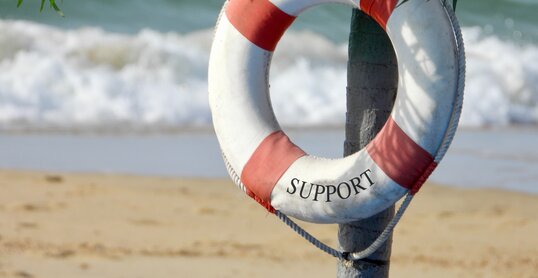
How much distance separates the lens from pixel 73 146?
830 centimetres

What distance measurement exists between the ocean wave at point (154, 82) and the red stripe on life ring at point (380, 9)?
6477mm

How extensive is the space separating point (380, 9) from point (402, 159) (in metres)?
0.41

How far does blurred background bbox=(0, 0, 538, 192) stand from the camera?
798cm

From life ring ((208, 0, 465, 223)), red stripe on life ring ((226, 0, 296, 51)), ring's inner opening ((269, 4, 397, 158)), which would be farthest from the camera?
ring's inner opening ((269, 4, 397, 158))

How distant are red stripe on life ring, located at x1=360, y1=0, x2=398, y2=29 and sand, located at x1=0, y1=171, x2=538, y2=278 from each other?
242 centimetres

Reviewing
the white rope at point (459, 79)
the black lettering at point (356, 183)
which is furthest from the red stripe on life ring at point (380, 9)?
the black lettering at point (356, 183)

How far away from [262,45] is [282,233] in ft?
9.76

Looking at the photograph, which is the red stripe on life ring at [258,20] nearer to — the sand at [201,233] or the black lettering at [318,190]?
the black lettering at [318,190]

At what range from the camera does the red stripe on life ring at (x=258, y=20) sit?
3.21 m

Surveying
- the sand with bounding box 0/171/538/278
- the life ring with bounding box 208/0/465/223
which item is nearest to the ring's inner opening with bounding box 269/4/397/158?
the sand with bounding box 0/171/538/278

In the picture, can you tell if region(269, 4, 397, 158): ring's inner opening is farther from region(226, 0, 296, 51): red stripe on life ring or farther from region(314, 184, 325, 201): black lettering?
region(314, 184, 325, 201): black lettering

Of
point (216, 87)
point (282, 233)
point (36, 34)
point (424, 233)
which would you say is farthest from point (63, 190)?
point (36, 34)

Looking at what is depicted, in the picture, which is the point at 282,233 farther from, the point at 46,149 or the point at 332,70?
the point at 332,70

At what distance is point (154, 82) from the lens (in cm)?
1087
